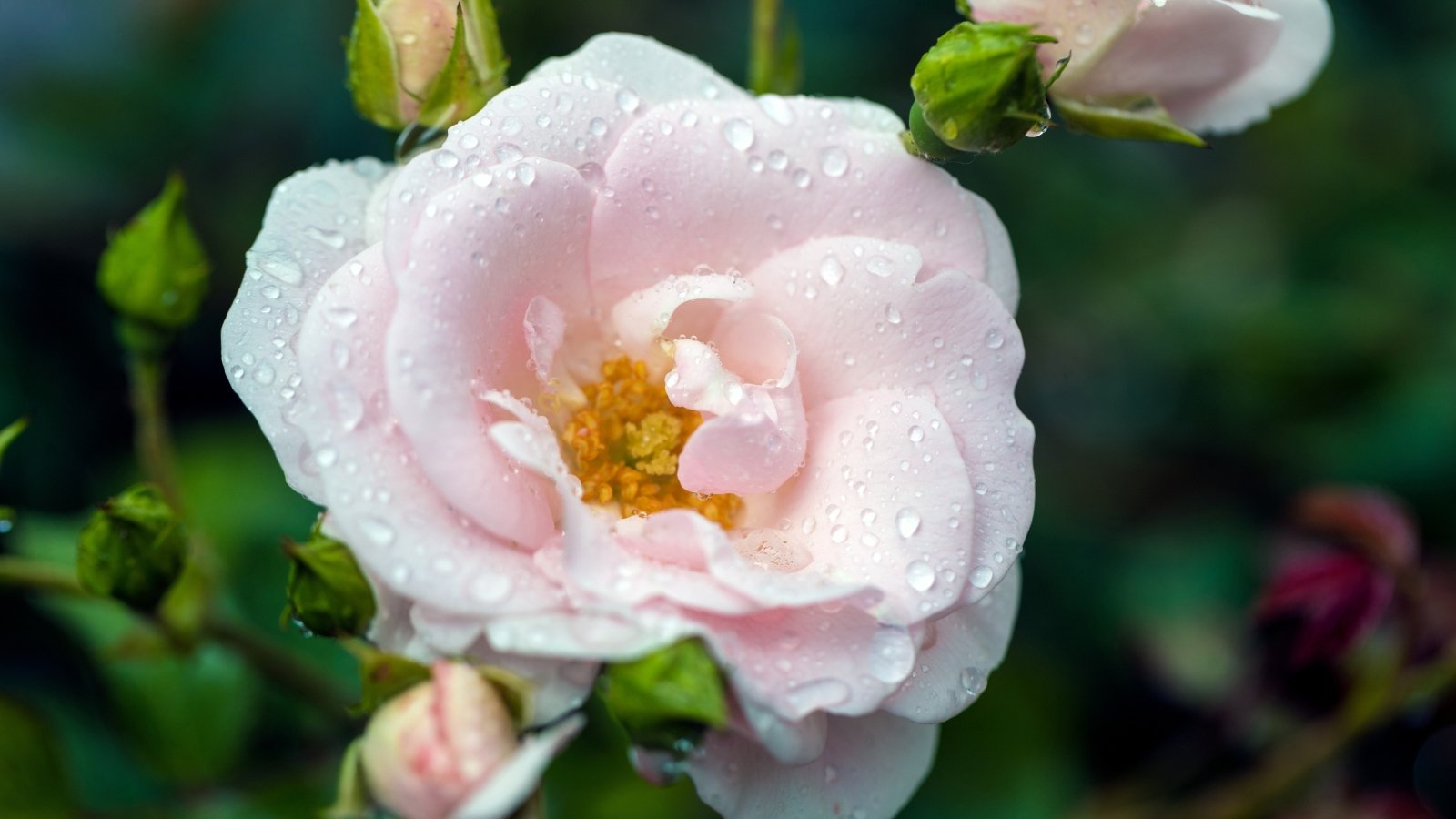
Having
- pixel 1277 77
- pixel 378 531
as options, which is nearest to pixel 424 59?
pixel 378 531

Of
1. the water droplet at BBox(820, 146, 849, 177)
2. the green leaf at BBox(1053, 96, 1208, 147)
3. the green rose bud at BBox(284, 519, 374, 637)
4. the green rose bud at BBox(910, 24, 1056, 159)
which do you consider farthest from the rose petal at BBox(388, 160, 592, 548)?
the green leaf at BBox(1053, 96, 1208, 147)

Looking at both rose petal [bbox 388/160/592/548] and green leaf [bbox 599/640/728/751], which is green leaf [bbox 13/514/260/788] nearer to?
rose petal [bbox 388/160/592/548]

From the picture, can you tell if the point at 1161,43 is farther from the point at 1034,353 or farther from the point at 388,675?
the point at 1034,353

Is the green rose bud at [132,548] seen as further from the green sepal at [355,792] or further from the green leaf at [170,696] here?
the green leaf at [170,696]

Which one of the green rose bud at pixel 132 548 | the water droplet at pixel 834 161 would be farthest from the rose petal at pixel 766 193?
the green rose bud at pixel 132 548

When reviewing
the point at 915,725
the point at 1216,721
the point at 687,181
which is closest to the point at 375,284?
the point at 687,181

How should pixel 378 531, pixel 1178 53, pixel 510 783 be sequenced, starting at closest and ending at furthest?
pixel 510 783 < pixel 378 531 < pixel 1178 53
